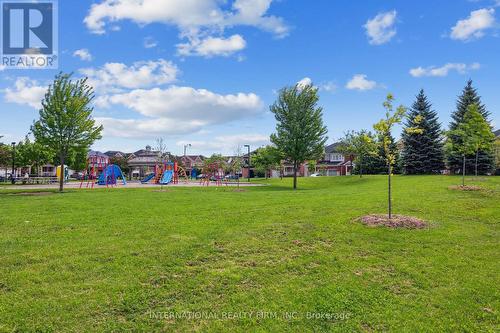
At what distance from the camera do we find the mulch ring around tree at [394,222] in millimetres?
9346

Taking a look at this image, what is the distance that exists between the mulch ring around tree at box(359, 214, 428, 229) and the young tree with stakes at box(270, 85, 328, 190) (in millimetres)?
21495

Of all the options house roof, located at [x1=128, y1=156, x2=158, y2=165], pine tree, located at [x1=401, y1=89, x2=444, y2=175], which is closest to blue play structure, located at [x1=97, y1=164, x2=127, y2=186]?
pine tree, located at [x1=401, y1=89, x2=444, y2=175]

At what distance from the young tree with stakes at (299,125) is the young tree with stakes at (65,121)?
16.1 meters

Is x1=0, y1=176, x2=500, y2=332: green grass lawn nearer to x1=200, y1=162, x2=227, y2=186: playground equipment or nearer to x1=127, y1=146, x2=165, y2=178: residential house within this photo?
x1=200, y1=162, x2=227, y2=186: playground equipment

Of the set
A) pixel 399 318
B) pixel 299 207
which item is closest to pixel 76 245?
pixel 399 318

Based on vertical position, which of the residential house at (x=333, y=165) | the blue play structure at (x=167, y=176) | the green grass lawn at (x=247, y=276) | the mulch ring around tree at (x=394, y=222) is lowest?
the green grass lawn at (x=247, y=276)

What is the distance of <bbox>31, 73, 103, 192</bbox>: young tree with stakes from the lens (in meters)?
24.9

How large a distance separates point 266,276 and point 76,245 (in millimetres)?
4384

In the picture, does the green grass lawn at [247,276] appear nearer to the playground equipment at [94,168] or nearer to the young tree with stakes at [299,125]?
the young tree with stakes at [299,125]

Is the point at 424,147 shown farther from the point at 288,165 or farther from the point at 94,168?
the point at 288,165

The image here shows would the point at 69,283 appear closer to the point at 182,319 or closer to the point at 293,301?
the point at 182,319

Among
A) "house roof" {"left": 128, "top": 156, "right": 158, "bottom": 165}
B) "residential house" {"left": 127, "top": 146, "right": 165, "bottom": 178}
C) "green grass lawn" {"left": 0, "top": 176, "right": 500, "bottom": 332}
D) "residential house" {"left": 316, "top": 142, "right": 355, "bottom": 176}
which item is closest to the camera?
"green grass lawn" {"left": 0, "top": 176, "right": 500, "bottom": 332}

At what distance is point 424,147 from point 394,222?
105ft

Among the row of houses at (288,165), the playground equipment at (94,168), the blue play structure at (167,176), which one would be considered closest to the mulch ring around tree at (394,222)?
the playground equipment at (94,168)
